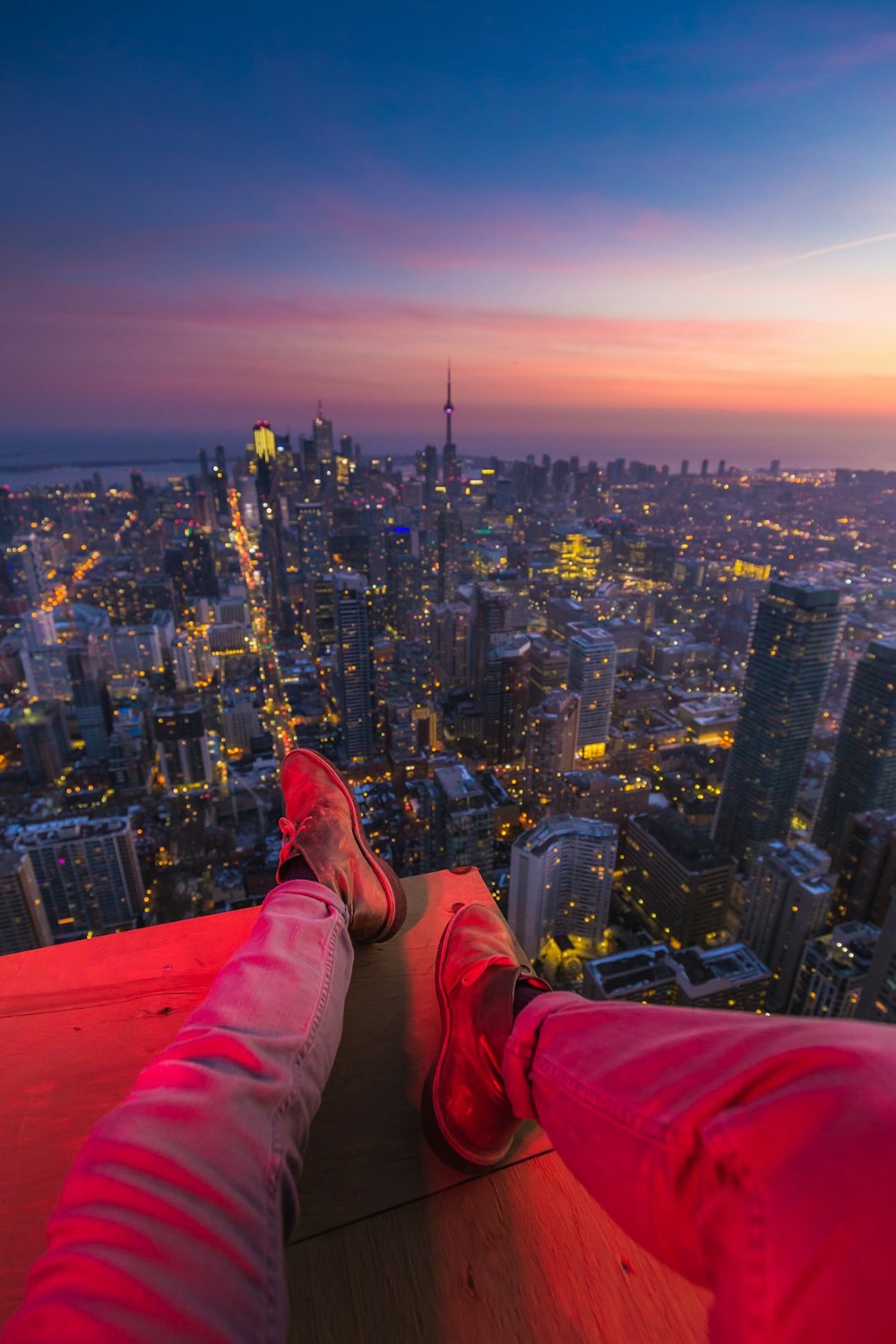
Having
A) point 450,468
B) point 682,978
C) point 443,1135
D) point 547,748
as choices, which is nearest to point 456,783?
point 547,748

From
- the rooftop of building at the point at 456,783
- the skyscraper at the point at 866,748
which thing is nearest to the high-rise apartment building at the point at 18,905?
the rooftop of building at the point at 456,783

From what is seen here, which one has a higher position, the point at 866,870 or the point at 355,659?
the point at 355,659

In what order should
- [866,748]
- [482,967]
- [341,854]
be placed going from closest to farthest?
[482,967] < [341,854] < [866,748]

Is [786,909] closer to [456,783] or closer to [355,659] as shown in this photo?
[456,783]

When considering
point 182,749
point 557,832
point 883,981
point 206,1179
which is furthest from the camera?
point 182,749

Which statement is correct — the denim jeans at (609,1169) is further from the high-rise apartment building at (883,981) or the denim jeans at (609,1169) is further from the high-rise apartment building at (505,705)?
the high-rise apartment building at (505,705)

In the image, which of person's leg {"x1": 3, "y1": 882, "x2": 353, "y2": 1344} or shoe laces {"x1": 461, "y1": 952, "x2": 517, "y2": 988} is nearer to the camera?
person's leg {"x1": 3, "y1": 882, "x2": 353, "y2": 1344}

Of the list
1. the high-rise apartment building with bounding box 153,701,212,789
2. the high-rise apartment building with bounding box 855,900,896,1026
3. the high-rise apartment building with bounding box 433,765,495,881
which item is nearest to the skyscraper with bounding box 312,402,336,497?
the high-rise apartment building with bounding box 153,701,212,789

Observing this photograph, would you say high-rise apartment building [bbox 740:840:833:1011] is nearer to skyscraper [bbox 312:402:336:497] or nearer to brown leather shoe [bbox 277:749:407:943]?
brown leather shoe [bbox 277:749:407:943]
